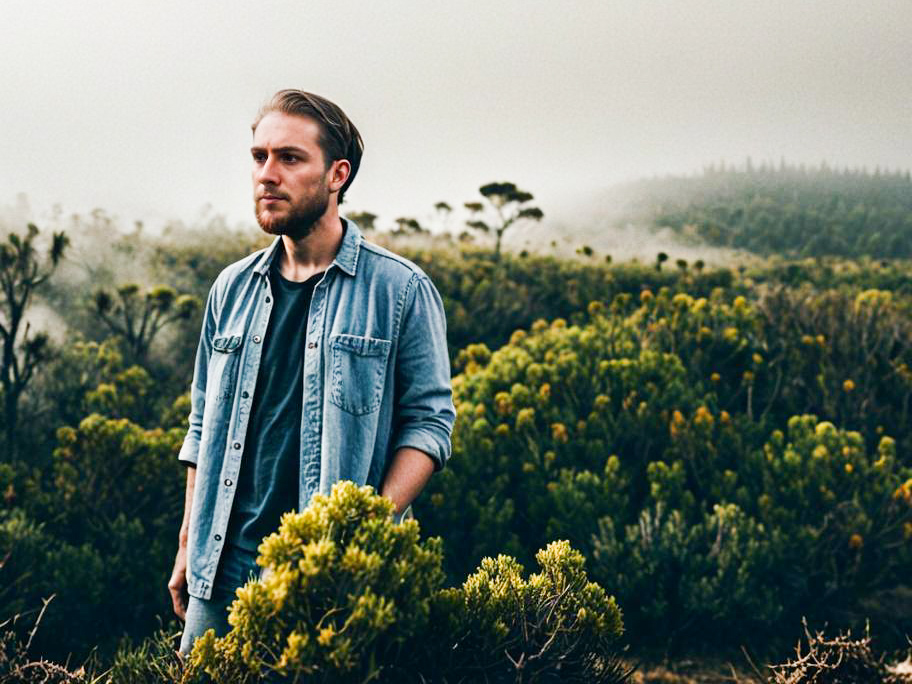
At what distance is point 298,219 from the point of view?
2.09 metres

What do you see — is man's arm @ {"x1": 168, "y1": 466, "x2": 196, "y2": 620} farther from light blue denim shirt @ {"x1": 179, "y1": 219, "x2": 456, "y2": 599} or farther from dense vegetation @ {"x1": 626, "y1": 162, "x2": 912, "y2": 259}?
dense vegetation @ {"x1": 626, "y1": 162, "x2": 912, "y2": 259}

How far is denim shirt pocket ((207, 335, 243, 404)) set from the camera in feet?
7.16

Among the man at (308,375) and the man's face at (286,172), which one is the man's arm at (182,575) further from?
the man's face at (286,172)

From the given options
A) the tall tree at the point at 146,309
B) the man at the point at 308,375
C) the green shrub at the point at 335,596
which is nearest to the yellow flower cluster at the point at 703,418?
the man at the point at 308,375

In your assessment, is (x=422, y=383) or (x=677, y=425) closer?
(x=422, y=383)

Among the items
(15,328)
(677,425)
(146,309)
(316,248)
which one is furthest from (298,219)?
(146,309)

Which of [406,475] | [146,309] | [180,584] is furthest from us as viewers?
[146,309]

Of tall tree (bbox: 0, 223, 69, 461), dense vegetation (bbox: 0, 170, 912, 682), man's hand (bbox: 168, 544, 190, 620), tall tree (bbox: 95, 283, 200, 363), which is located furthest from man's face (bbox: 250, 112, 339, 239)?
tall tree (bbox: 95, 283, 200, 363)

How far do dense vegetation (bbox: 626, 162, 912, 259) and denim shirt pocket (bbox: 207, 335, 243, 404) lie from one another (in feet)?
58.1

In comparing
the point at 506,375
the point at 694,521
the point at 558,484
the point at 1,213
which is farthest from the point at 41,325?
the point at 694,521

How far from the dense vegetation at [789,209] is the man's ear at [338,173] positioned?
1756cm

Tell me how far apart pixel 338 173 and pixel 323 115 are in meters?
0.15

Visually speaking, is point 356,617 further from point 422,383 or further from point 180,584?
point 180,584

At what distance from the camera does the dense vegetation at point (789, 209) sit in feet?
65.8
